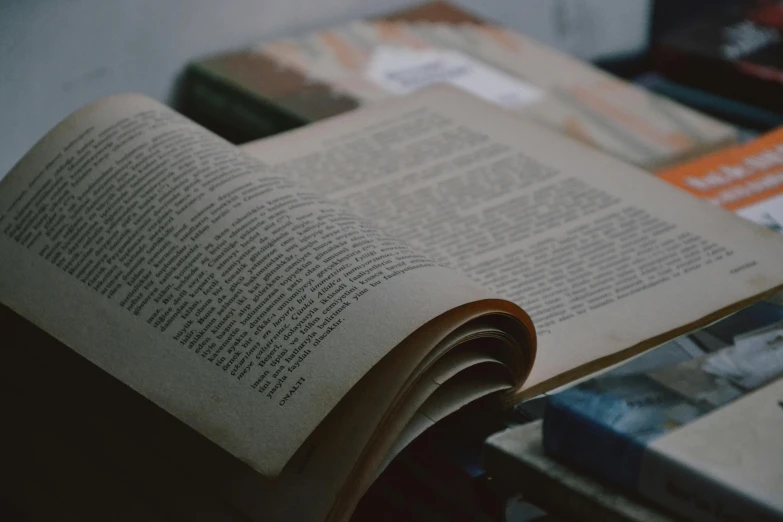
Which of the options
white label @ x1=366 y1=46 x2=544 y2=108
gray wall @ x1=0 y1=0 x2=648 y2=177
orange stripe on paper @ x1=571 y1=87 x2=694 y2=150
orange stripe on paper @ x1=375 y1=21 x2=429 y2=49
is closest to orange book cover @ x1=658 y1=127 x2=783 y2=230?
orange stripe on paper @ x1=571 y1=87 x2=694 y2=150

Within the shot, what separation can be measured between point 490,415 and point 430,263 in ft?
0.28

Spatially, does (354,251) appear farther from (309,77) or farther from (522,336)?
(309,77)

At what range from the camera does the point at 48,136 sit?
564 millimetres

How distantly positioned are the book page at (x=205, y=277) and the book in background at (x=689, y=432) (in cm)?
7

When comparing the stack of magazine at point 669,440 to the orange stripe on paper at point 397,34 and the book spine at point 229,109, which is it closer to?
the book spine at point 229,109

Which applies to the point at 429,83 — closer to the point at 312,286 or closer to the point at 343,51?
the point at 343,51

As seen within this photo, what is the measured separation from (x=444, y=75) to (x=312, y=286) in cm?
44

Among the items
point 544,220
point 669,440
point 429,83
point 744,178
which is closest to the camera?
point 669,440

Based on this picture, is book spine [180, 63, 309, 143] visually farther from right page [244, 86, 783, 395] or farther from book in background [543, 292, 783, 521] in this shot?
book in background [543, 292, 783, 521]

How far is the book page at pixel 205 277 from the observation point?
42 centimetres

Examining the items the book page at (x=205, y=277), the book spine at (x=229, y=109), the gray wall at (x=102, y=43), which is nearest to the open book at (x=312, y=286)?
the book page at (x=205, y=277)

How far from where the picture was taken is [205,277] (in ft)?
1.52

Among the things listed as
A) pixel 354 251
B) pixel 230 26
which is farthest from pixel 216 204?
pixel 230 26

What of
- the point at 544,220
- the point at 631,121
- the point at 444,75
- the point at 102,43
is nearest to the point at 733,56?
the point at 631,121
